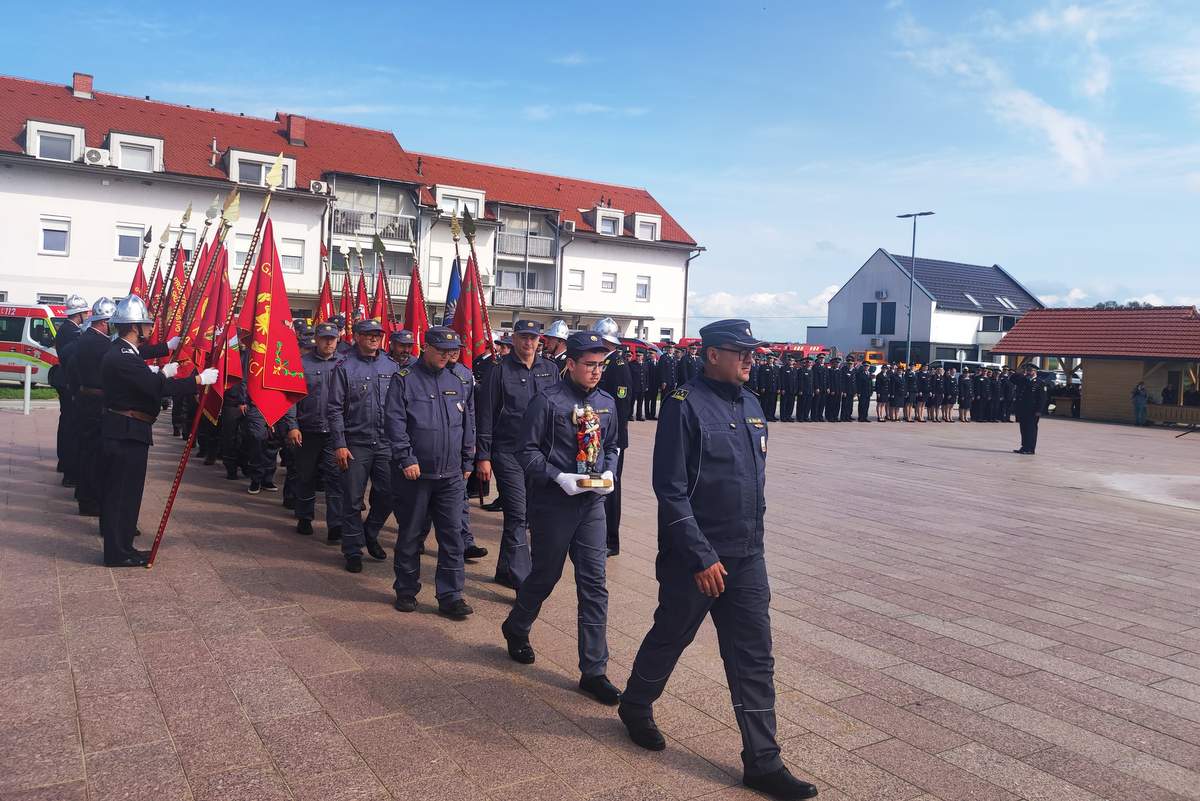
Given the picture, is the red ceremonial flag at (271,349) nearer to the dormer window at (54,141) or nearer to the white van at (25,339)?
the white van at (25,339)

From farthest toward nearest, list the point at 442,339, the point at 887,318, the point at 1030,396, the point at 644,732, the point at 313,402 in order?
the point at 887,318
the point at 1030,396
the point at 313,402
the point at 442,339
the point at 644,732

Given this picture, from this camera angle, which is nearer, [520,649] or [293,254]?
[520,649]

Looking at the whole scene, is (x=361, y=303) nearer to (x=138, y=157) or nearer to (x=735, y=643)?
(x=735, y=643)

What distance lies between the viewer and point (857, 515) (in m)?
10.9

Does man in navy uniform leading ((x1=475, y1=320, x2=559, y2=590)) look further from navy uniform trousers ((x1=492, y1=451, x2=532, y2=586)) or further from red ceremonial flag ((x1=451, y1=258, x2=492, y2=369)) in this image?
red ceremonial flag ((x1=451, y1=258, x2=492, y2=369))

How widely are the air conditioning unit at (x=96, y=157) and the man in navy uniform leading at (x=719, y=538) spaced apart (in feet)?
126

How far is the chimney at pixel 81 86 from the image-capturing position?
39.0 meters

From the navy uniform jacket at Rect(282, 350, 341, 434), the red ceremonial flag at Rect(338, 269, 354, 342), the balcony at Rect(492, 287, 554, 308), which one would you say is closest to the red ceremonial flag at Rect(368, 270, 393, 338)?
the red ceremonial flag at Rect(338, 269, 354, 342)

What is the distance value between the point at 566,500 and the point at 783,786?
6.51 feet

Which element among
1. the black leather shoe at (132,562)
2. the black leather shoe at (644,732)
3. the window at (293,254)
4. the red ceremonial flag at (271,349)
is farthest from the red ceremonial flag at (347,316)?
the window at (293,254)

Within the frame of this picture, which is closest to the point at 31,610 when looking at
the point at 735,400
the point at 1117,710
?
the point at 735,400

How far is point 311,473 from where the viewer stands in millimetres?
8953

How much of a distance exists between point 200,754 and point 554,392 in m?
2.60

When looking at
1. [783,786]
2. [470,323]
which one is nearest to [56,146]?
[470,323]
